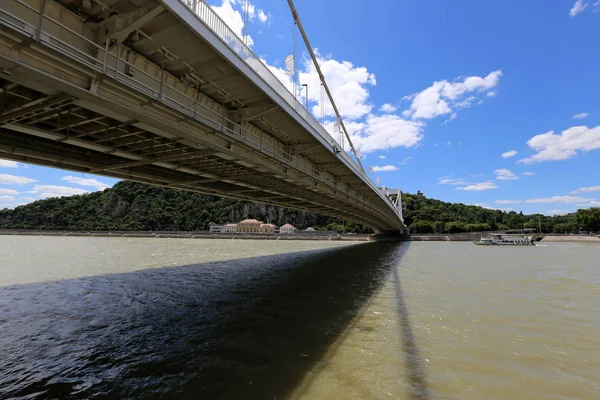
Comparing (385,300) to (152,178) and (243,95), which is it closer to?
(243,95)

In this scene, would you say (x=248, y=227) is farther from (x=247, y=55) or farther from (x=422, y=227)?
(x=247, y=55)

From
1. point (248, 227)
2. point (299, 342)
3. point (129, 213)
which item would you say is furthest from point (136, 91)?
point (129, 213)

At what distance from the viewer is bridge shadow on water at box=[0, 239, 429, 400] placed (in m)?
4.83

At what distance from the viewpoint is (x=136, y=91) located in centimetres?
612

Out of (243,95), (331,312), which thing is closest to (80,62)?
(243,95)

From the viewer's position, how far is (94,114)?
820cm

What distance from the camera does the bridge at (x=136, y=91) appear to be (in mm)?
5176

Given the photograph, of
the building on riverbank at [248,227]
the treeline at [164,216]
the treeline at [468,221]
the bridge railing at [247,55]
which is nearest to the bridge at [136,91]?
the bridge railing at [247,55]

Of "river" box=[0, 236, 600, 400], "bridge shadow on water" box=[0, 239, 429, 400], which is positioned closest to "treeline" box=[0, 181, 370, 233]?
"river" box=[0, 236, 600, 400]

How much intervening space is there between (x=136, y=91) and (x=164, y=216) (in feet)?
397

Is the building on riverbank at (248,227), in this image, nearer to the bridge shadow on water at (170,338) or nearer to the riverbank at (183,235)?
the riverbank at (183,235)

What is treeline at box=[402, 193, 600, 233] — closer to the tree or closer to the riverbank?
the tree

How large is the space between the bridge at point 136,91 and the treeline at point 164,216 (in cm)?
9801

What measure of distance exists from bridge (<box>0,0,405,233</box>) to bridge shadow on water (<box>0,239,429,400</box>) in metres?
5.08
